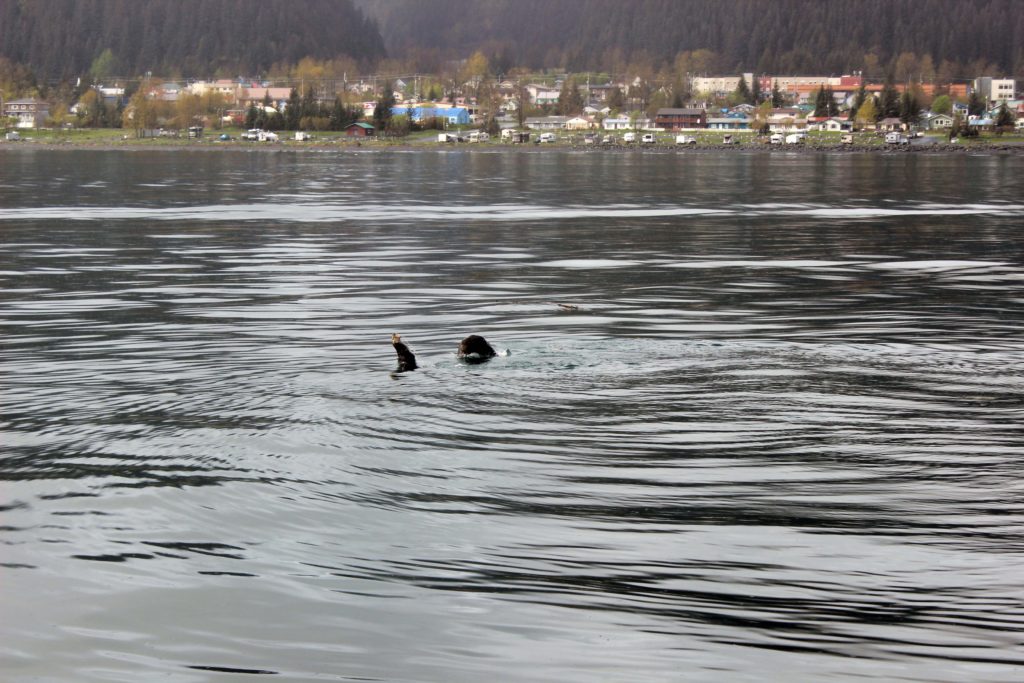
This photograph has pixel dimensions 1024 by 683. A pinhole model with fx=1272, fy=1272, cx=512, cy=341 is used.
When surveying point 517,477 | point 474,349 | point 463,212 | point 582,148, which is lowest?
point 517,477

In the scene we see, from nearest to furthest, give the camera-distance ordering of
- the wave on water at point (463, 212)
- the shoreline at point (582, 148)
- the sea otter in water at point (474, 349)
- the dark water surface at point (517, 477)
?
the dark water surface at point (517, 477)
the sea otter in water at point (474, 349)
the wave on water at point (463, 212)
the shoreline at point (582, 148)

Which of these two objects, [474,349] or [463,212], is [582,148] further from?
[474,349]

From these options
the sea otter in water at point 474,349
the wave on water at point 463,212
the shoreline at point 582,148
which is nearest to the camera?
the sea otter in water at point 474,349

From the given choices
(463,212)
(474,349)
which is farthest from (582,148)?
(474,349)

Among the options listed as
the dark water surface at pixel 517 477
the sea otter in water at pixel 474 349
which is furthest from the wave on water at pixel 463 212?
the sea otter in water at pixel 474 349

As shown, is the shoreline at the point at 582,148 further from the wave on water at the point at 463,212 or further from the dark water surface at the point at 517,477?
the dark water surface at the point at 517,477

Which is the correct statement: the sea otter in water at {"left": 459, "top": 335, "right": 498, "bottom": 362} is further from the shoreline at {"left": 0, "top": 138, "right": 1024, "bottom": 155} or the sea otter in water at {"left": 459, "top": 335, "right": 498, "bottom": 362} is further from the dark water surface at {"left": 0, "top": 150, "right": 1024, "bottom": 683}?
the shoreline at {"left": 0, "top": 138, "right": 1024, "bottom": 155}

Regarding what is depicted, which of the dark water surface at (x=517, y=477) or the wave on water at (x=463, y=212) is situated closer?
the dark water surface at (x=517, y=477)

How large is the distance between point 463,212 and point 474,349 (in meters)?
38.2

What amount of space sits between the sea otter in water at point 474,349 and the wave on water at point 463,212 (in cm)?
3317

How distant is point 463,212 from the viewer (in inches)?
2280

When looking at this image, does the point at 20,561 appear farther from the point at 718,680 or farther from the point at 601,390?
the point at 601,390

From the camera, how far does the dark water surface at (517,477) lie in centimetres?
962

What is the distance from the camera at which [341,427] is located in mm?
16141
